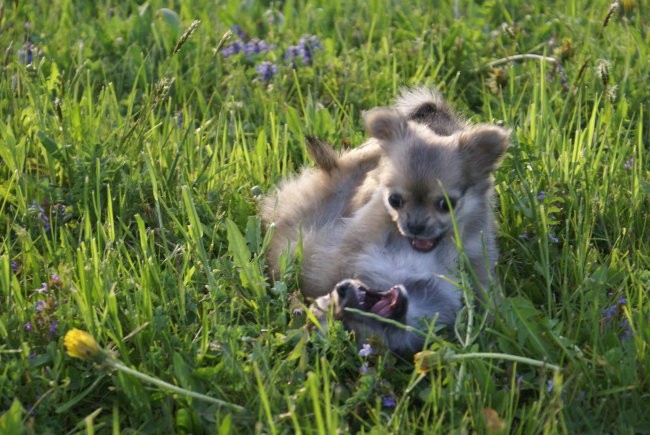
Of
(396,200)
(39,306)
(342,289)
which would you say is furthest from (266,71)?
(39,306)

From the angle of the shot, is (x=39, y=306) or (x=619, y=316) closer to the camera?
(x=39, y=306)

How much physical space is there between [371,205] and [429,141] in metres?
0.37

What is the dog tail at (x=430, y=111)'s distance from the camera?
4801 mm

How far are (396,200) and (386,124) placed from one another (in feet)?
1.56

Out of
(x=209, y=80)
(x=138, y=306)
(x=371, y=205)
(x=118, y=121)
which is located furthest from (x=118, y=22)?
(x=138, y=306)

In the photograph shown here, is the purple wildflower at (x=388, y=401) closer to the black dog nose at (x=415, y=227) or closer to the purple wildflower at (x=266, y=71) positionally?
the black dog nose at (x=415, y=227)

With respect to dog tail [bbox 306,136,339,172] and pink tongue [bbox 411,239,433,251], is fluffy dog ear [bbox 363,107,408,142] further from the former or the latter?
pink tongue [bbox 411,239,433,251]

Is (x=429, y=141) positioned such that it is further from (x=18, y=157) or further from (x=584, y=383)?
(x=18, y=157)

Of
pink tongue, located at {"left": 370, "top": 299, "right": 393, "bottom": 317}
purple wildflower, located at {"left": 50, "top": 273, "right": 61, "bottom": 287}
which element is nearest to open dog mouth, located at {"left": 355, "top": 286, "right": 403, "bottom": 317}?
pink tongue, located at {"left": 370, "top": 299, "right": 393, "bottom": 317}

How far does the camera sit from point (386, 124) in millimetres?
4449

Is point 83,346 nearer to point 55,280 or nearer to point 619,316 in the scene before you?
point 55,280

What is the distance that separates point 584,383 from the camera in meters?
3.38

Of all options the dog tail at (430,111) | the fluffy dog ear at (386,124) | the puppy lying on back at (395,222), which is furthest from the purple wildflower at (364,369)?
the dog tail at (430,111)

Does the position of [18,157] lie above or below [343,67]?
above
